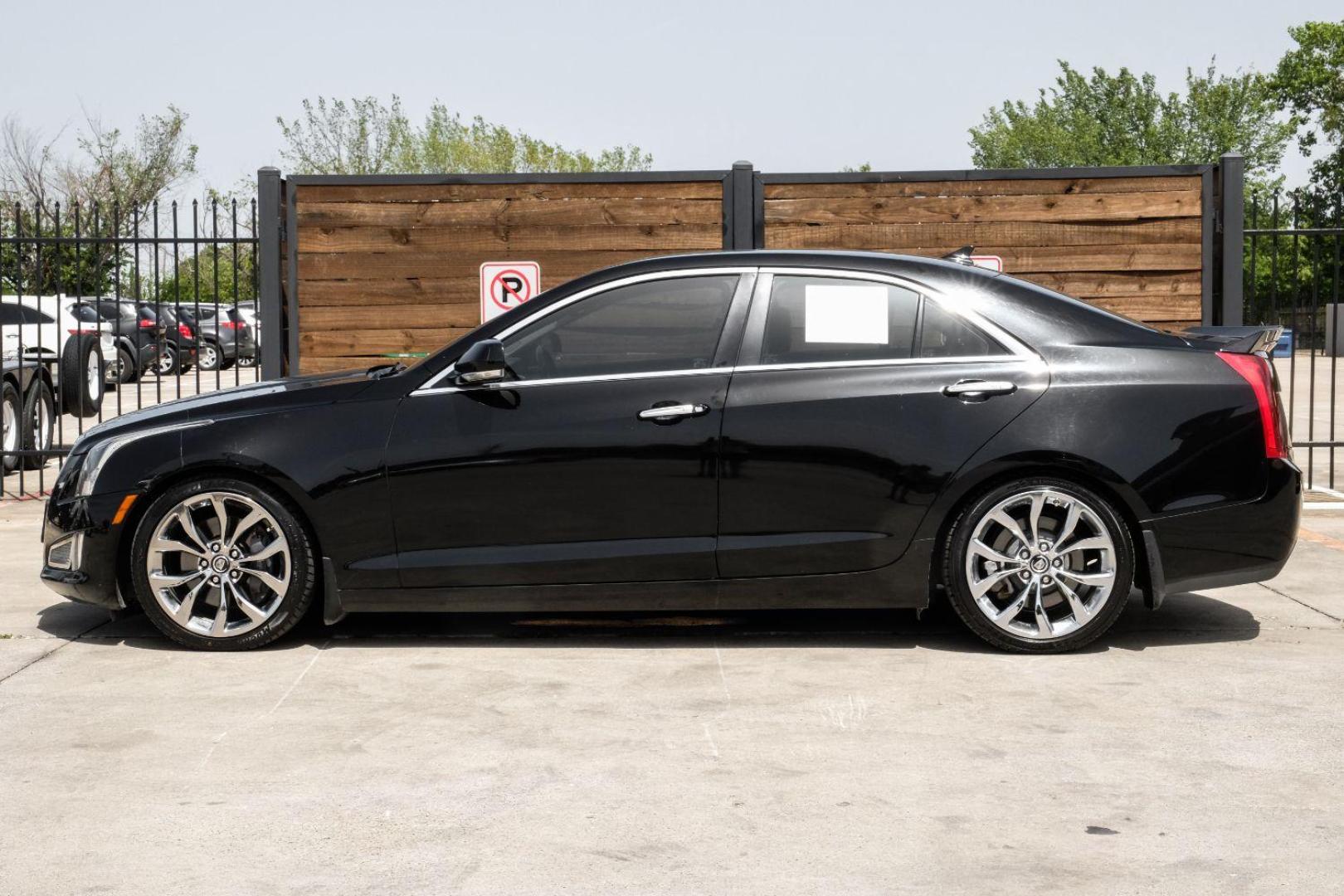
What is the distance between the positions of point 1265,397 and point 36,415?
1093cm

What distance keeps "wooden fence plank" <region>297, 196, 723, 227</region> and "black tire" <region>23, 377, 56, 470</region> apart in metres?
3.10

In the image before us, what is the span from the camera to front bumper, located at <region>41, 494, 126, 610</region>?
6484 millimetres

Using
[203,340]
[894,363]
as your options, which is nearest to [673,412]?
[894,363]

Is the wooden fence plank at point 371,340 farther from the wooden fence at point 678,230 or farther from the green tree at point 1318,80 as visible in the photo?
the green tree at point 1318,80

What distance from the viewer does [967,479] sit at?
625 centimetres

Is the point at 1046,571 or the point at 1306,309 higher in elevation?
the point at 1306,309

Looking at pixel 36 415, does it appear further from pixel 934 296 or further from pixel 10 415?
pixel 934 296

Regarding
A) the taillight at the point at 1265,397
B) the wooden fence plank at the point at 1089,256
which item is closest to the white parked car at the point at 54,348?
the wooden fence plank at the point at 1089,256

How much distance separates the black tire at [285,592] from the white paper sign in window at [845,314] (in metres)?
2.14

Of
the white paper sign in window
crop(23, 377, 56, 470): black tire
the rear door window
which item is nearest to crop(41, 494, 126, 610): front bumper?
the rear door window

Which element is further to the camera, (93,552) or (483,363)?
(93,552)

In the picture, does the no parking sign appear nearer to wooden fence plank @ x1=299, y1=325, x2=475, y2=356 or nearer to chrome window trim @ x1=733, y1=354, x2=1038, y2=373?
wooden fence plank @ x1=299, y1=325, x2=475, y2=356

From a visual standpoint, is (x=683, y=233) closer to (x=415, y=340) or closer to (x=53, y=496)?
(x=415, y=340)

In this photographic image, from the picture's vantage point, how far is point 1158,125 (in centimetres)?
6194
